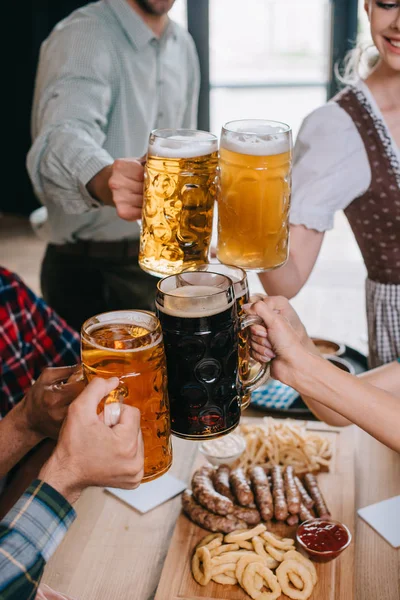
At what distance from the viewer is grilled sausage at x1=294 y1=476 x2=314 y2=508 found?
1685mm

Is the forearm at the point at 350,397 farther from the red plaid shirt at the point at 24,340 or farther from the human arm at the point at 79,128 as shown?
the red plaid shirt at the point at 24,340

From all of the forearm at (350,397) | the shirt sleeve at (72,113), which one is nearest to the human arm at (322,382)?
the forearm at (350,397)

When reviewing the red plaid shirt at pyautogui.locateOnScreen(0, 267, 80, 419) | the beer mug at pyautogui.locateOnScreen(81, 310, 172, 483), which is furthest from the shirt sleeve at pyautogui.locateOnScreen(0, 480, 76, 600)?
the red plaid shirt at pyautogui.locateOnScreen(0, 267, 80, 419)

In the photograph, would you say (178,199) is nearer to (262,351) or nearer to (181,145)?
(181,145)

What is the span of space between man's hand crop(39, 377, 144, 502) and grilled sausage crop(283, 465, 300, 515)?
0.70 metres

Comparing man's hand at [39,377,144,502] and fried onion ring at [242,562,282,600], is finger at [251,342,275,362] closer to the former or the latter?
man's hand at [39,377,144,502]

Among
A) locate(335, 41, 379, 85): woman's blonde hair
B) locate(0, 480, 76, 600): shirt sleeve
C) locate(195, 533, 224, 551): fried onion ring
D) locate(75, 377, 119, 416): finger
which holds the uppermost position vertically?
locate(335, 41, 379, 85): woman's blonde hair

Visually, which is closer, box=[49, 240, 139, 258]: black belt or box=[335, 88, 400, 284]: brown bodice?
box=[335, 88, 400, 284]: brown bodice

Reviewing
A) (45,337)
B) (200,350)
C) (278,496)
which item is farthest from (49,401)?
(45,337)

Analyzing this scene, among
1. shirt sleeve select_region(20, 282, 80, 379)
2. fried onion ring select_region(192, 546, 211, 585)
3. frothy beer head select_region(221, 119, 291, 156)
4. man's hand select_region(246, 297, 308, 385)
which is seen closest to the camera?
frothy beer head select_region(221, 119, 291, 156)

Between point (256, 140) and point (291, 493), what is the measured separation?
90cm

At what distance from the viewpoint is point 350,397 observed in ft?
4.59

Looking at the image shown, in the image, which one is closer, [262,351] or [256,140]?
[256,140]

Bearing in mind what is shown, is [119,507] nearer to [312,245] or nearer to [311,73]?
[312,245]
